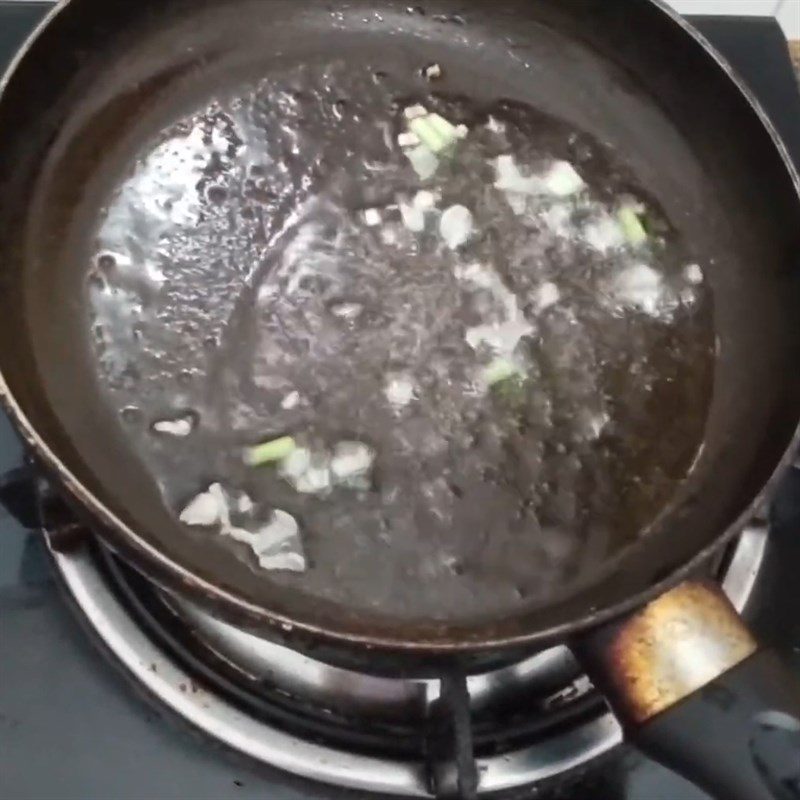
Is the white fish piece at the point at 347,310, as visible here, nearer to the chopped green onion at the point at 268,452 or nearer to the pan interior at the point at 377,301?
the pan interior at the point at 377,301

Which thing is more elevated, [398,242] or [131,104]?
[131,104]

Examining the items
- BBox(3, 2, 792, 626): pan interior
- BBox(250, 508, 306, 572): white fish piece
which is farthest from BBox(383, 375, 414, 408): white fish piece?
BBox(250, 508, 306, 572): white fish piece

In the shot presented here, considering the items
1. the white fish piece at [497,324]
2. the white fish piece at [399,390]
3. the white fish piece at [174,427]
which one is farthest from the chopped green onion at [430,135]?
the white fish piece at [174,427]

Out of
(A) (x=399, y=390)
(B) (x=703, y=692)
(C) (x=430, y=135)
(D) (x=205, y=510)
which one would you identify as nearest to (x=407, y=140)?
(C) (x=430, y=135)

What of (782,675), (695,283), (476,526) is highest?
(695,283)

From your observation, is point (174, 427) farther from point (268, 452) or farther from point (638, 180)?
point (638, 180)

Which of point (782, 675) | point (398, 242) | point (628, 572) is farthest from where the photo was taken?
point (398, 242)

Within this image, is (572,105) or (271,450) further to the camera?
(572,105)

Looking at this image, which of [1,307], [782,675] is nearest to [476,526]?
[782,675]

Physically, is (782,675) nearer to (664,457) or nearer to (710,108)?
(664,457)
